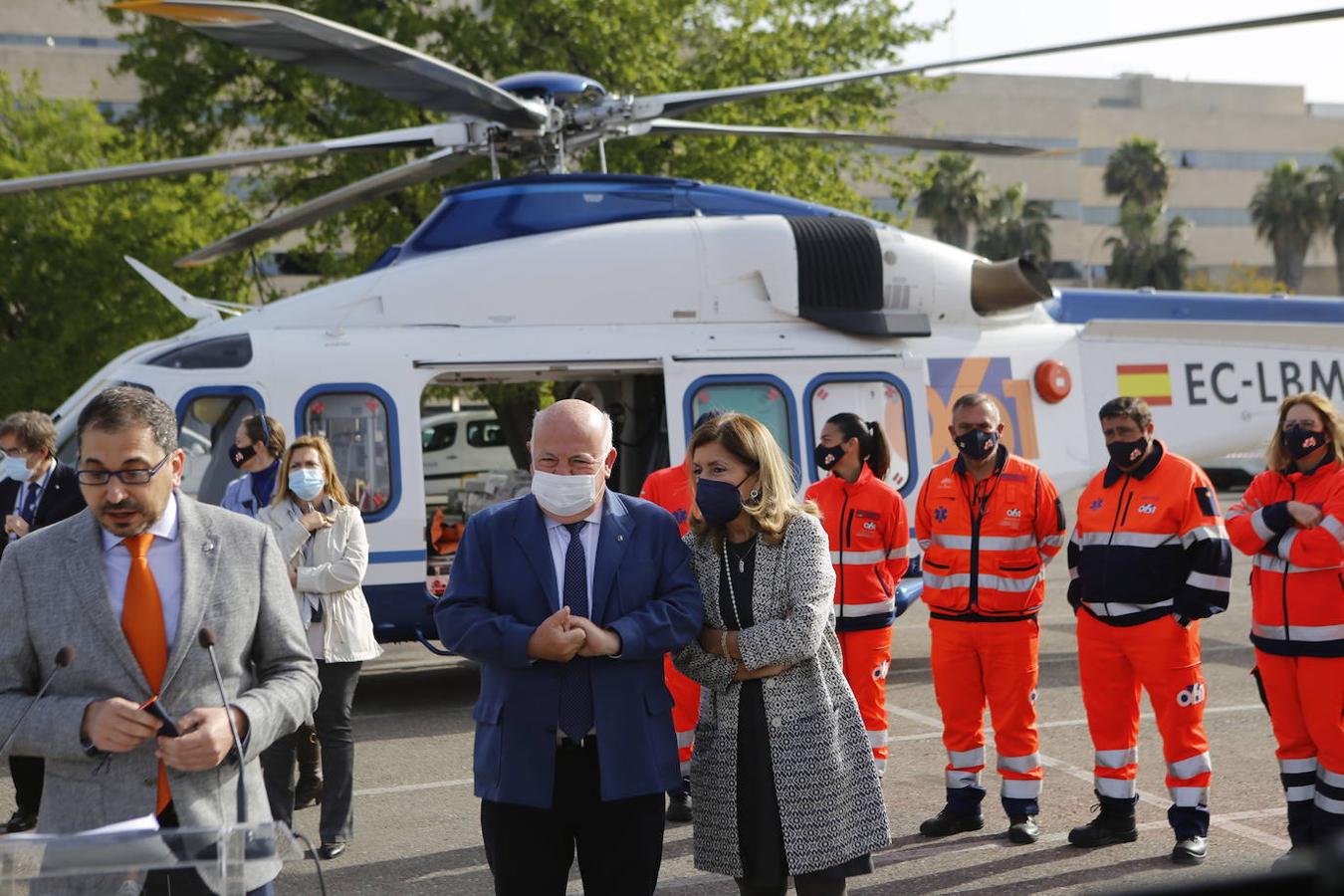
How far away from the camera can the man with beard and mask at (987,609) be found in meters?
6.21

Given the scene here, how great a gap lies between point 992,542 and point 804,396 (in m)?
3.56

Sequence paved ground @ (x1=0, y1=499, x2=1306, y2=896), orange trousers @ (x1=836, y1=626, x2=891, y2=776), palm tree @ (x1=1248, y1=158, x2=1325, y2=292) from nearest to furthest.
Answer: paved ground @ (x1=0, y1=499, x2=1306, y2=896) < orange trousers @ (x1=836, y1=626, x2=891, y2=776) < palm tree @ (x1=1248, y1=158, x2=1325, y2=292)

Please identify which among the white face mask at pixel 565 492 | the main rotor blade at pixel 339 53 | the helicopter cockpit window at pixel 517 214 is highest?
the main rotor blade at pixel 339 53

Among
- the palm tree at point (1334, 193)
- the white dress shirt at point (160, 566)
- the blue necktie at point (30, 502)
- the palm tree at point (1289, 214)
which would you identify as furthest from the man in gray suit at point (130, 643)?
the palm tree at point (1289, 214)

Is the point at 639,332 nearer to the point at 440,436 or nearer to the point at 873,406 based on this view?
the point at 873,406

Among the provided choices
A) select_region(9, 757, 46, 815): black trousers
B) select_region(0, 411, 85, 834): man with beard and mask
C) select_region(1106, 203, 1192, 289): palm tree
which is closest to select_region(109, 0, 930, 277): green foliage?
select_region(0, 411, 85, 834): man with beard and mask

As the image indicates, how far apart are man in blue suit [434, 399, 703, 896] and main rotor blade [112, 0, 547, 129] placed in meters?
4.07

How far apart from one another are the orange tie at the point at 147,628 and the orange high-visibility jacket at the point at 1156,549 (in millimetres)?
4236

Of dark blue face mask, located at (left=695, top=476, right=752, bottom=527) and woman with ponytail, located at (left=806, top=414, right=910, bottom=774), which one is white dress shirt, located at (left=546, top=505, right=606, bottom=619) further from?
woman with ponytail, located at (left=806, top=414, right=910, bottom=774)

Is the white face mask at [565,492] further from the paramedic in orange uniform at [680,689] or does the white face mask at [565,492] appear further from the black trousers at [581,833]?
the paramedic in orange uniform at [680,689]

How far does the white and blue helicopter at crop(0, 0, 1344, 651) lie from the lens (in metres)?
8.91

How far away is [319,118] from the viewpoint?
826 inches

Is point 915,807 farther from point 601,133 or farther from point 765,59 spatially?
point 765,59

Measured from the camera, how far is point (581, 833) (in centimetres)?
369
